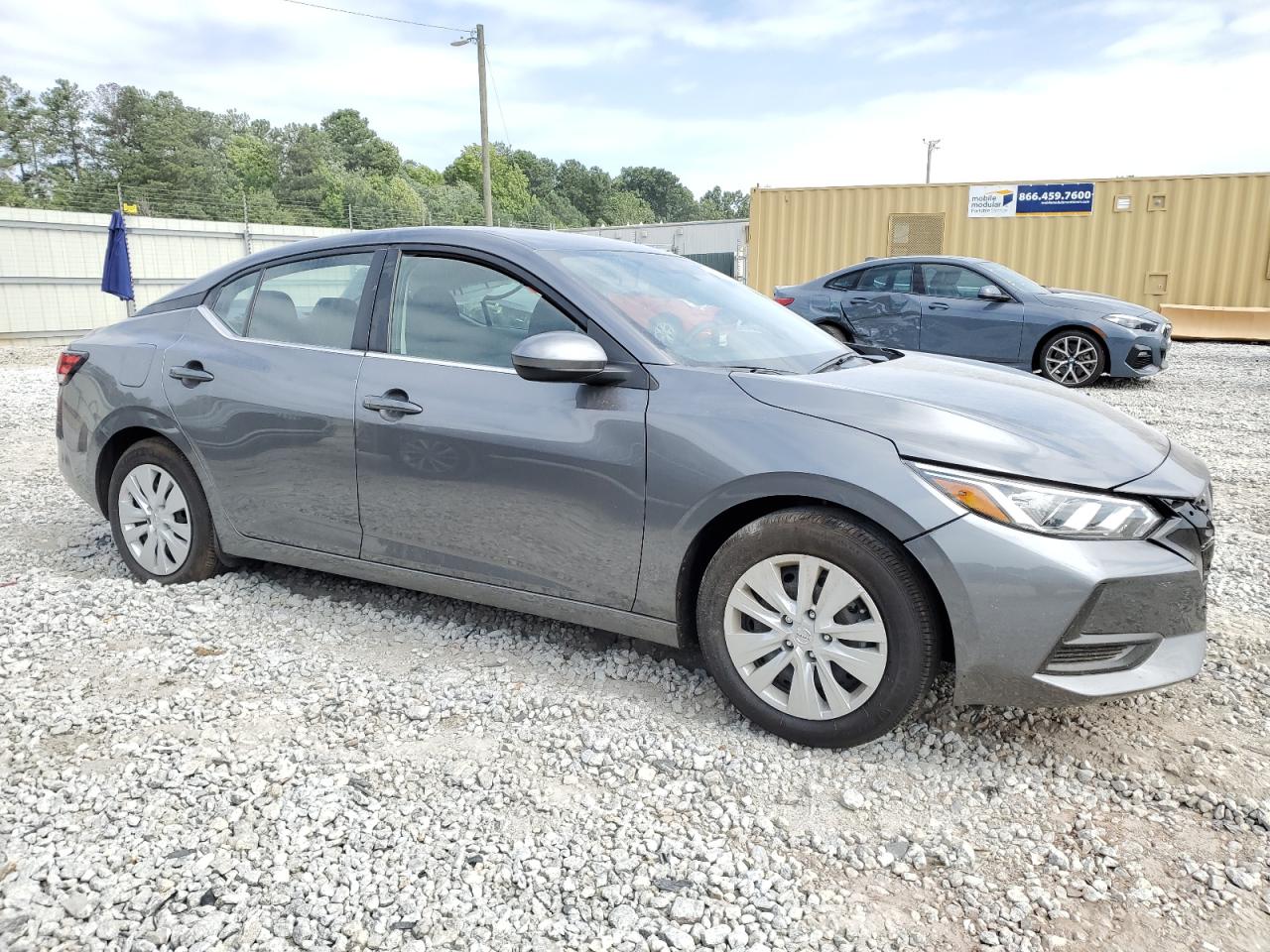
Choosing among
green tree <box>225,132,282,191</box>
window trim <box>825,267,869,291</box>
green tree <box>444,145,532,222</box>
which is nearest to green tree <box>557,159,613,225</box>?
green tree <box>444,145,532,222</box>

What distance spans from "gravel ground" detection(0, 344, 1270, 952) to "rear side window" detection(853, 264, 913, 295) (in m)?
7.63

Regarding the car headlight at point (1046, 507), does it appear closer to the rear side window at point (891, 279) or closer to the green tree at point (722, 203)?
the rear side window at point (891, 279)

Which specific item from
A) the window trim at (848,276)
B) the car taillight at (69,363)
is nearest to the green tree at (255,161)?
the window trim at (848,276)

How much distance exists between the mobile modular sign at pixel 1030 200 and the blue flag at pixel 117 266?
1442 centimetres

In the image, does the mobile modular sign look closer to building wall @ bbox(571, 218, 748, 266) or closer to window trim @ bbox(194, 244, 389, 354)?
building wall @ bbox(571, 218, 748, 266)

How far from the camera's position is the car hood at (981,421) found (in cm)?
253

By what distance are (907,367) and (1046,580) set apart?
112cm

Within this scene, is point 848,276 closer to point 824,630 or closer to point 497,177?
point 824,630

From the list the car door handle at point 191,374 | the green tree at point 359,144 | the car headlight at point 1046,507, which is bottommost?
the car headlight at point 1046,507

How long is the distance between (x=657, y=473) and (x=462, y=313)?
1.00 meters

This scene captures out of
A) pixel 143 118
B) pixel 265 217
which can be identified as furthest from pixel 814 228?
pixel 143 118

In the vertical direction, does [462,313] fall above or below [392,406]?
above

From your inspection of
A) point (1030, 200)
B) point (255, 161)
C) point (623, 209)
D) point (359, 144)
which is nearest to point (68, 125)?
point (255, 161)

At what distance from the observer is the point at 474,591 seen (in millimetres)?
3297
